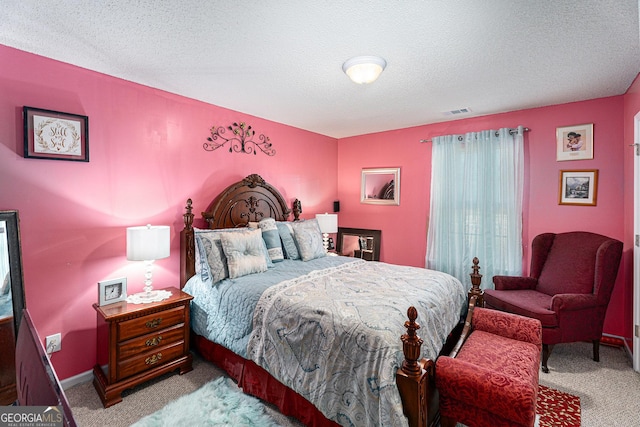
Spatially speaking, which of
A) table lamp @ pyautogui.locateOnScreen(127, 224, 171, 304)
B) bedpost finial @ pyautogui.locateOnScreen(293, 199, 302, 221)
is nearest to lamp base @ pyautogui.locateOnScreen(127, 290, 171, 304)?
table lamp @ pyautogui.locateOnScreen(127, 224, 171, 304)

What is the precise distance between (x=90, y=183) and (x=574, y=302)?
427 cm

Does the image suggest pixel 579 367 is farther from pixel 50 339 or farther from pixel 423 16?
pixel 50 339

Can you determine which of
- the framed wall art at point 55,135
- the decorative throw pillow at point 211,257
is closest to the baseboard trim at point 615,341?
the decorative throw pillow at point 211,257

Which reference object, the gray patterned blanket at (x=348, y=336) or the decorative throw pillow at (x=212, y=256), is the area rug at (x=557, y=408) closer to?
the gray patterned blanket at (x=348, y=336)

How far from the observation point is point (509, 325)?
2.24 m

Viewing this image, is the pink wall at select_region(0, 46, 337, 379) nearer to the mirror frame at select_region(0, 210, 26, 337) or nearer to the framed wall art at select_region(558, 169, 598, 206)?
the mirror frame at select_region(0, 210, 26, 337)

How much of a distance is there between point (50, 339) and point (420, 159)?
4446 mm

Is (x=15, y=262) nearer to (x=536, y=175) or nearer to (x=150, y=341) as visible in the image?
(x=150, y=341)

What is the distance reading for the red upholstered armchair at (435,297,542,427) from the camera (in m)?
1.51

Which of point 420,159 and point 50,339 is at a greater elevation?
point 420,159

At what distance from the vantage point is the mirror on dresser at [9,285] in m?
1.94

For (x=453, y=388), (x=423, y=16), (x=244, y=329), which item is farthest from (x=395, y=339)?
(x=423, y=16)

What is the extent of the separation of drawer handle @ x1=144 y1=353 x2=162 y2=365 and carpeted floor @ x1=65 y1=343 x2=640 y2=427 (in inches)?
7.5

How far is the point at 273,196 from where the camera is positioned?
4.05 meters
